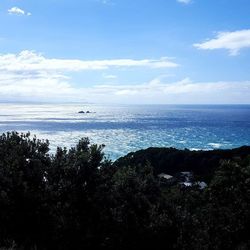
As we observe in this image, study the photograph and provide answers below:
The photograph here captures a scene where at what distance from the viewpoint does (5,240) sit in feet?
33.5

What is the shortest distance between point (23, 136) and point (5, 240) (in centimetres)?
640

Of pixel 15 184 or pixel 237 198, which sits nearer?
pixel 15 184

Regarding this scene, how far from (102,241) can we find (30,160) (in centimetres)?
385

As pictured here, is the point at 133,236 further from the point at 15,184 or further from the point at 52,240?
the point at 15,184

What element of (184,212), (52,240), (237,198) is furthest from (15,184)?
(237,198)

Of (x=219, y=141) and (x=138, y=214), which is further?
(x=219, y=141)

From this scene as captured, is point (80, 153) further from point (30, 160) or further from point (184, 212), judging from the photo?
→ point (184, 212)

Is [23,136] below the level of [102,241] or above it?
above

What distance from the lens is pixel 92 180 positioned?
1428 centimetres

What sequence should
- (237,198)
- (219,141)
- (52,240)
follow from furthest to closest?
(219,141) < (237,198) < (52,240)

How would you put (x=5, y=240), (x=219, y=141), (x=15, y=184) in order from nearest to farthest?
(x=5, y=240), (x=15, y=184), (x=219, y=141)

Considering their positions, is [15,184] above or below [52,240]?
above

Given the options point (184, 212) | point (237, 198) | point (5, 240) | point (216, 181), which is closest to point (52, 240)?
point (5, 240)

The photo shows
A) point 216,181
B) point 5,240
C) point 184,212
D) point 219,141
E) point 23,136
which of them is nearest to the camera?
point 5,240
